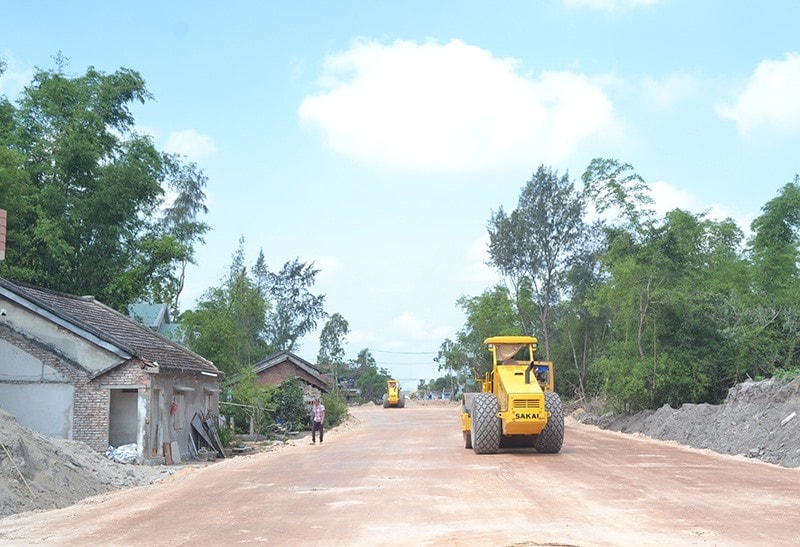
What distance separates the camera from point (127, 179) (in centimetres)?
3469

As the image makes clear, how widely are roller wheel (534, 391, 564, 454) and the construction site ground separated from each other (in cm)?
40

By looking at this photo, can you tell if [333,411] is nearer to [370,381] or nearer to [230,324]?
[230,324]

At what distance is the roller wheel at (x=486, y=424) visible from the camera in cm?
2166

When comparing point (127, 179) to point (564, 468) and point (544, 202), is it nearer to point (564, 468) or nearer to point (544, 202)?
point (564, 468)

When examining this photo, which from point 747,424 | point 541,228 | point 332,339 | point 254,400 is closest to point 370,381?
point 332,339

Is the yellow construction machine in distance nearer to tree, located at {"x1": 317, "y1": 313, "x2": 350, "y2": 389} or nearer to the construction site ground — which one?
the construction site ground

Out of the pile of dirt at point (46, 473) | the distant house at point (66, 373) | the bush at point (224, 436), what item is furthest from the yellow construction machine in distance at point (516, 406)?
the bush at point (224, 436)

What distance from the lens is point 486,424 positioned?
21.6m

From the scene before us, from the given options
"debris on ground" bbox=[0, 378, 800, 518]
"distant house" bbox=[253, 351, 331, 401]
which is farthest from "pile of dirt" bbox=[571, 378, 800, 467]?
"distant house" bbox=[253, 351, 331, 401]

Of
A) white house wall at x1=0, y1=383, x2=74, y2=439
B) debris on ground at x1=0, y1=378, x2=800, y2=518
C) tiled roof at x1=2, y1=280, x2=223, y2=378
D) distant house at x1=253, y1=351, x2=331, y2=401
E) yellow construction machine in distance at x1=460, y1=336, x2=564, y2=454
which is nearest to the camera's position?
debris on ground at x1=0, y1=378, x2=800, y2=518

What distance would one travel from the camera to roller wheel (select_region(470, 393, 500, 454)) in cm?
2166

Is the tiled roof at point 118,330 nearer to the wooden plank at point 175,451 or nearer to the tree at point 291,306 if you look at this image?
the wooden plank at point 175,451

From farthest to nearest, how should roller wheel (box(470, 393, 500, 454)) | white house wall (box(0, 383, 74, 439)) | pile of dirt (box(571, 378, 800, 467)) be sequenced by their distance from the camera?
white house wall (box(0, 383, 74, 439)) < pile of dirt (box(571, 378, 800, 467)) < roller wheel (box(470, 393, 500, 454))

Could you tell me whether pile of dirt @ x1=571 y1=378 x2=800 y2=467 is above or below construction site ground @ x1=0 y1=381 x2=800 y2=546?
above
